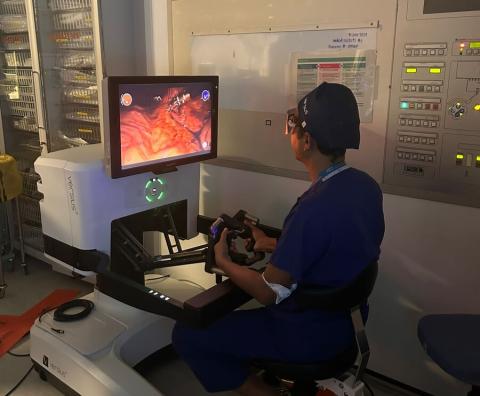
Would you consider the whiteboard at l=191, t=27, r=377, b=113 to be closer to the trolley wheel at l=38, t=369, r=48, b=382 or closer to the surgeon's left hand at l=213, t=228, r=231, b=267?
the surgeon's left hand at l=213, t=228, r=231, b=267

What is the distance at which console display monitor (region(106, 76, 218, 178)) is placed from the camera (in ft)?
5.48

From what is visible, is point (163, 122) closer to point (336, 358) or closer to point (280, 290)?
point (280, 290)

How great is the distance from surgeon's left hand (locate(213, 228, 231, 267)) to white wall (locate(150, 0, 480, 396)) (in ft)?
2.49

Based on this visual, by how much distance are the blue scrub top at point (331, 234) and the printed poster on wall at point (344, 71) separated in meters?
0.68

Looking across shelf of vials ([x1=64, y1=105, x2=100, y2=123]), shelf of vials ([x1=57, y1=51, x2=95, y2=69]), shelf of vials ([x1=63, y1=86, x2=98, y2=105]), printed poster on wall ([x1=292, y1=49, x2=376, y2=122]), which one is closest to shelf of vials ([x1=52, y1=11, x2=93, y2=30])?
shelf of vials ([x1=57, y1=51, x2=95, y2=69])

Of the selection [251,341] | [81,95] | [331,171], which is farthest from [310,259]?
[81,95]

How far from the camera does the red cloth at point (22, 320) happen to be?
8.54ft

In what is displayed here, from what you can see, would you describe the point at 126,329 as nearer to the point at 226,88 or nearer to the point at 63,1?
the point at 226,88

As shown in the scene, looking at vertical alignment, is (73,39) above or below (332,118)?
above

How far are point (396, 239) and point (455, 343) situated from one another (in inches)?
28.6

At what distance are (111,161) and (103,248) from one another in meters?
0.40

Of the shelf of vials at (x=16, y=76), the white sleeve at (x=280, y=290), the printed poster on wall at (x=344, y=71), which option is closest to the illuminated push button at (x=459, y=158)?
the printed poster on wall at (x=344, y=71)

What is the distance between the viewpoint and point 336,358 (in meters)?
1.56

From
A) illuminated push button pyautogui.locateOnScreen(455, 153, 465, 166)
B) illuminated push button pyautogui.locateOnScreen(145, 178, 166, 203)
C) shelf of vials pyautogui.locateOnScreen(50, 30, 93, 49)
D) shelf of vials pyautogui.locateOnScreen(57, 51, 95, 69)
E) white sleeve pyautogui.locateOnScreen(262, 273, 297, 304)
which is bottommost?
white sleeve pyautogui.locateOnScreen(262, 273, 297, 304)
